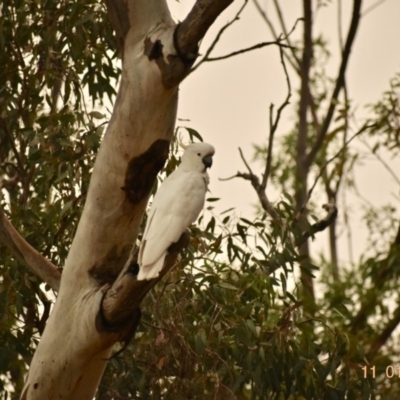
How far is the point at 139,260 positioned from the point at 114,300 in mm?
173

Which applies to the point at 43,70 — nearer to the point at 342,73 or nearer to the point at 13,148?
the point at 13,148

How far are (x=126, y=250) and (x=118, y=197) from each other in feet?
0.49

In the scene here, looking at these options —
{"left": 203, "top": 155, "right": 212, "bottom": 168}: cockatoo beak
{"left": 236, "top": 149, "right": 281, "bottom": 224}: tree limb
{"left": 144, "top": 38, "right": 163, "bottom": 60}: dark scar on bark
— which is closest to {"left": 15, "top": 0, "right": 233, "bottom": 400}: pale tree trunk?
{"left": 144, "top": 38, "right": 163, "bottom": 60}: dark scar on bark

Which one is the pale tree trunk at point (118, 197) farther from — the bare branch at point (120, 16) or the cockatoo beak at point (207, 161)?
the cockatoo beak at point (207, 161)

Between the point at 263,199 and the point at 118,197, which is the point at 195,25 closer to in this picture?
the point at 118,197

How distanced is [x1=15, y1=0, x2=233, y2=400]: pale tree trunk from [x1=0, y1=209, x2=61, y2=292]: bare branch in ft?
0.86

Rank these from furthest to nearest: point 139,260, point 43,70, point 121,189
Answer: point 43,70 < point 121,189 < point 139,260

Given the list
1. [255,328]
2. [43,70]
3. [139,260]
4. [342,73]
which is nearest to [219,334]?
[255,328]

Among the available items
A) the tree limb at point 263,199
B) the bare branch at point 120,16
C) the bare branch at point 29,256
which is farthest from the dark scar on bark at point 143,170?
the tree limb at point 263,199

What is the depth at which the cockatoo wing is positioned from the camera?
2254 millimetres

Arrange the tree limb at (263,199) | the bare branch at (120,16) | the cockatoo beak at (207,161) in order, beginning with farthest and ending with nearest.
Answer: the tree limb at (263,199) < the cockatoo beak at (207,161) < the bare branch at (120,16)

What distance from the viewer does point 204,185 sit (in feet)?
8.62

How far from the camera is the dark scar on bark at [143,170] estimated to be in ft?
8.25

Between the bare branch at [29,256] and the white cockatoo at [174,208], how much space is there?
1.51ft
